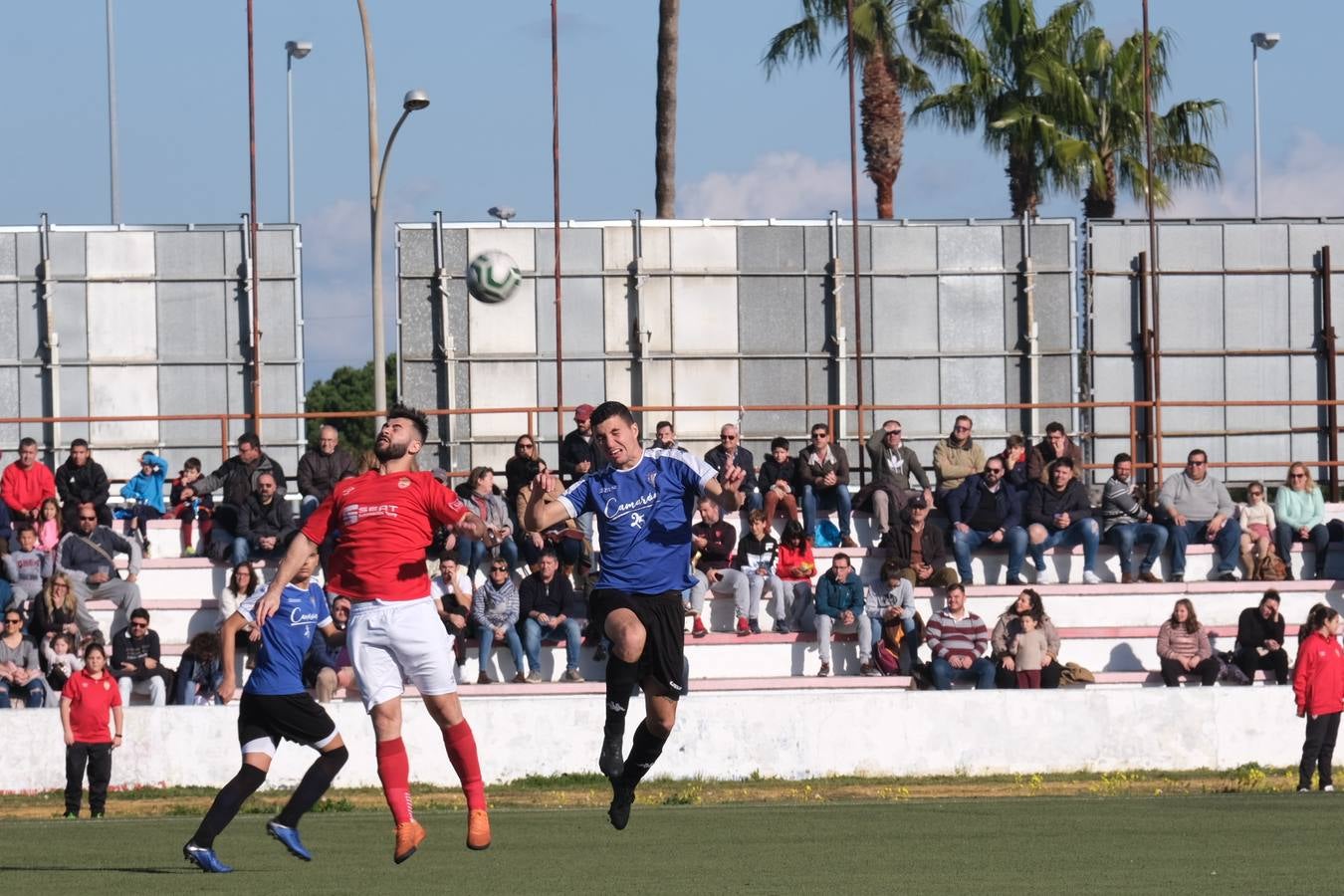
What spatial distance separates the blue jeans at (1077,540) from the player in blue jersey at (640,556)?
12925 millimetres

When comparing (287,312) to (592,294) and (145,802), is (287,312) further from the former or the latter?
(145,802)

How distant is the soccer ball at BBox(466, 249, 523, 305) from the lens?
2750 cm

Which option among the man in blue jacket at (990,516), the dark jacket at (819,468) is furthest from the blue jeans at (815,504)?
the man in blue jacket at (990,516)

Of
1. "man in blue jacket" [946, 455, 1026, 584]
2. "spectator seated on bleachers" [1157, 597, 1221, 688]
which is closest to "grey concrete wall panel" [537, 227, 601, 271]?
"man in blue jacket" [946, 455, 1026, 584]

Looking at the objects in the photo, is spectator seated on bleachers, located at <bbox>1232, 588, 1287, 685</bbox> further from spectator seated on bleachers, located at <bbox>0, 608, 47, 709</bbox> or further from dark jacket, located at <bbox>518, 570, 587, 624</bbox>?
spectator seated on bleachers, located at <bbox>0, 608, 47, 709</bbox>

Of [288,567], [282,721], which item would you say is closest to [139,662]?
[282,721]

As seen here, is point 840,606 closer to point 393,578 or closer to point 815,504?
point 815,504

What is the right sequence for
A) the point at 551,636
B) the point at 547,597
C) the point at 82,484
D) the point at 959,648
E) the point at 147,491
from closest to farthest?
the point at 959,648 < the point at 547,597 < the point at 551,636 < the point at 82,484 < the point at 147,491

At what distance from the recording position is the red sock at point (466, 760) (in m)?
9.55

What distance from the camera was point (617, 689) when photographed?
10.1 m

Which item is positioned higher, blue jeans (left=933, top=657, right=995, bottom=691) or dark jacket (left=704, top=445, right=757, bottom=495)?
dark jacket (left=704, top=445, right=757, bottom=495)

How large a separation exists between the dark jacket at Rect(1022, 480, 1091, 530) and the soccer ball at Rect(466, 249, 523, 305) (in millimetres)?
8384

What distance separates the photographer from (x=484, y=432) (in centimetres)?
2750

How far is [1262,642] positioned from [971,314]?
8908 millimetres
